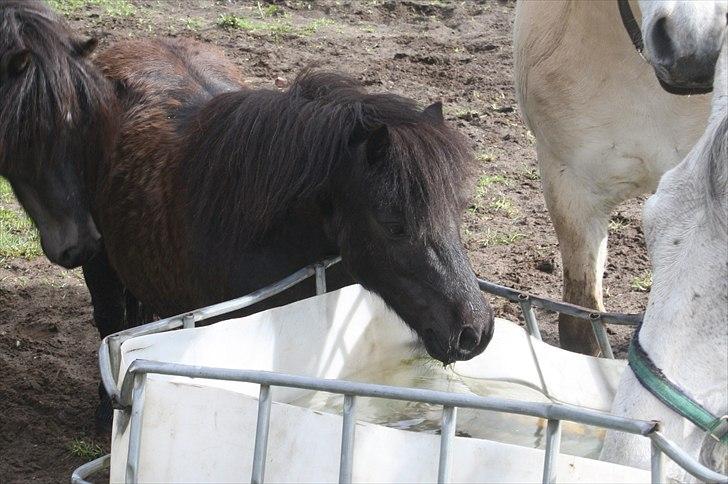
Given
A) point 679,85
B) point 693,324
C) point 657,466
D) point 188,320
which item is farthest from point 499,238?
point 657,466

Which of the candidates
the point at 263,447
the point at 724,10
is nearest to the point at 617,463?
the point at 263,447

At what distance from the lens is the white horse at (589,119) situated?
3428 millimetres

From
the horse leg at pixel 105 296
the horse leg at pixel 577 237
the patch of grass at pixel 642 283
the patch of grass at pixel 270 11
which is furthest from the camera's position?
the patch of grass at pixel 270 11

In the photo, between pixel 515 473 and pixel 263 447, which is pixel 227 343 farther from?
pixel 515 473

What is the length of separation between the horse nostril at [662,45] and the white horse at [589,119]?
2.25 ft

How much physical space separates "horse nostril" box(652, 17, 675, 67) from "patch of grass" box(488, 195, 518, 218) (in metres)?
2.94

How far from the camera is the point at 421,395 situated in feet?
5.91

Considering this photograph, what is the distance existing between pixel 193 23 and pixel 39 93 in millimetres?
5190

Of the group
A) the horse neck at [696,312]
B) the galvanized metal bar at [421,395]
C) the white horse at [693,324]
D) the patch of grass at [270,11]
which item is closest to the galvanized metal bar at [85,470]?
the galvanized metal bar at [421,395]

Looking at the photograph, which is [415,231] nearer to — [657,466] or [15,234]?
[657,466]

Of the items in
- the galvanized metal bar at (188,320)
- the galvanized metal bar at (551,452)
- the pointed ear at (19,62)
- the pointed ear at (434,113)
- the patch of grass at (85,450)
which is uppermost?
the pointed ear at (434,113)

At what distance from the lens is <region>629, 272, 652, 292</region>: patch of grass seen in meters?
4.81

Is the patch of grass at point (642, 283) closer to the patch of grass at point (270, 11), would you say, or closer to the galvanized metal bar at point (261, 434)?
the galvanized metal bar at point (261, 434)

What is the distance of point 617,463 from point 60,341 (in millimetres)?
3016
